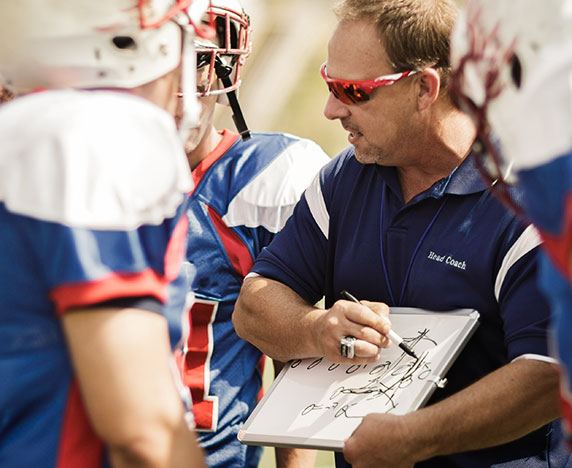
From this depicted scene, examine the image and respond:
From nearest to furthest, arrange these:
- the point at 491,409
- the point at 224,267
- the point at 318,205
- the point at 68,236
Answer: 1. the point at 68,236
2. the point at 491,409
3. the point at 318,205
4. the point at 224,267

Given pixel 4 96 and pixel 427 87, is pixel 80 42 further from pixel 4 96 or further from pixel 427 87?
pixel 427 87

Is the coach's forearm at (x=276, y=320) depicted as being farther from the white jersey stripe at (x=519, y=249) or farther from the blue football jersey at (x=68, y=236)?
the blue football jersey at (x=68, y=236)

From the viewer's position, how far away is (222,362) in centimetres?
308

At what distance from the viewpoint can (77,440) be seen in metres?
1.67

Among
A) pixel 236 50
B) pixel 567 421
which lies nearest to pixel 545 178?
pixel 567 421

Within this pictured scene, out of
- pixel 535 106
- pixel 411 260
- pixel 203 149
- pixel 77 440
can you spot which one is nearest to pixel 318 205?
pixel 411 260

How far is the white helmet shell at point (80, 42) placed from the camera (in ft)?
5.61

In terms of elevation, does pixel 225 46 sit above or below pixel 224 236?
above

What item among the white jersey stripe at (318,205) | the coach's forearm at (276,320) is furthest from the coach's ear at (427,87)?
the coach's forearm at (276,320)

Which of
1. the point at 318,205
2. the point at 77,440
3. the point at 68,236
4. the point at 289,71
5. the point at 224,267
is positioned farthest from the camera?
the point at 289,71

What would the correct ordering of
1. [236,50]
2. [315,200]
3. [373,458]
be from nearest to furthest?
[373,458], [315,200], [236,50]

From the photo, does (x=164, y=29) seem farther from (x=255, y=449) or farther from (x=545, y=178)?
(x=255, y=449)

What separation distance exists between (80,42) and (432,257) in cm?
112

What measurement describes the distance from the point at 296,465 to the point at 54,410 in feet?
5.07
